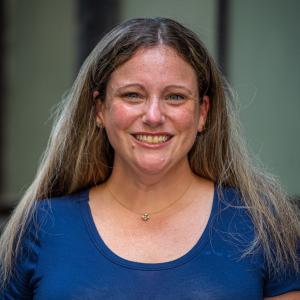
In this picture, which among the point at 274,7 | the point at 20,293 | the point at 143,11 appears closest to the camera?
the point at 20,293

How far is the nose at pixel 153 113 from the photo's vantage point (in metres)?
2.60

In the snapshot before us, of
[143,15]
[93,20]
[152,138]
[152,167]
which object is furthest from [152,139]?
[93,20]

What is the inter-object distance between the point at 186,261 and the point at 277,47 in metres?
1.90

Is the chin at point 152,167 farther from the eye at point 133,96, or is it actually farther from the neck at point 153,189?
the eye at point 133,96

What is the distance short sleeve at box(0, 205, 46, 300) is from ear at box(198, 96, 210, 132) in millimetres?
737

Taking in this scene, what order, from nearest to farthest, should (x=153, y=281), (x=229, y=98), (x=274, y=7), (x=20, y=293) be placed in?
(x=153, y=281) < (x=20, y=293) < (x=229, y=98) < (x=274, y=7)

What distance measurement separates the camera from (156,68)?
2639 millimetres

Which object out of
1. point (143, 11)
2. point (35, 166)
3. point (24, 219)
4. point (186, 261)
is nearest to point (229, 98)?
point (186, 261)

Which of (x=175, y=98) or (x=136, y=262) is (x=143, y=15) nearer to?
(x=175, y=98)

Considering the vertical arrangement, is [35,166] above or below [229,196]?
below

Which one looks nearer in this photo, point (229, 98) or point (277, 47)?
point (229, 98)

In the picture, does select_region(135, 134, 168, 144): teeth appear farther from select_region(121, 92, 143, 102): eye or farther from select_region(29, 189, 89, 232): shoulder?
select_region(29, 189, 89, 232): shoulder

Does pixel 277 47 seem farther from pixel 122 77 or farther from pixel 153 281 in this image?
pixel 153 281

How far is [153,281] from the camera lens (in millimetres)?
2557
